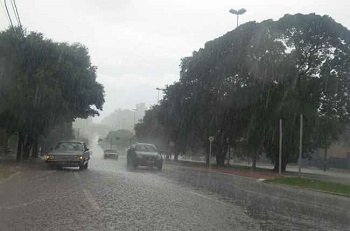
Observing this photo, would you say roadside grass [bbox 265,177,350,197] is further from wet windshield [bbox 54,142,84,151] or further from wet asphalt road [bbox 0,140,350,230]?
wet windshield [bbox 54,142,84,151]

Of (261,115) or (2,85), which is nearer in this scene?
(2,85)

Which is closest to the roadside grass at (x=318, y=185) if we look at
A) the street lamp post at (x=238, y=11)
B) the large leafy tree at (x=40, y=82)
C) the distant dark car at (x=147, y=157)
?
the distant dark car at (x=147, y=157)

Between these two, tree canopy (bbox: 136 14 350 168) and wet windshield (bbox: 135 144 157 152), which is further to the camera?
tree canopy (bbox: 136 14 350 168)

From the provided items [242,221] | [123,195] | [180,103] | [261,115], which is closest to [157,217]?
[242,221]

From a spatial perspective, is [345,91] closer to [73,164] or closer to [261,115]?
[261,115]

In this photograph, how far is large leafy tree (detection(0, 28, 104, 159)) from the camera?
Answer: 35844mm

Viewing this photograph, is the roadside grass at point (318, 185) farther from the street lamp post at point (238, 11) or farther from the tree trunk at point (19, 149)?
the street lamp post at point (238, 11)

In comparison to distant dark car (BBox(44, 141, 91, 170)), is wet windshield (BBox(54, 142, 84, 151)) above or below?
above

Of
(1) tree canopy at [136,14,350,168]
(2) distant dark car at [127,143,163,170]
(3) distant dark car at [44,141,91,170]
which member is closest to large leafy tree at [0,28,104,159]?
(3) distant dark car at [44,141,91,170]

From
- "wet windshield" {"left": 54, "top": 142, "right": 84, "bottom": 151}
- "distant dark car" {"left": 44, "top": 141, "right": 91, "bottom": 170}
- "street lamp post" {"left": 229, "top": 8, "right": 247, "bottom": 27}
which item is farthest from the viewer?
"street lamp post" {"left": 229, "top": 8, "right": 247, "bottom": 27}

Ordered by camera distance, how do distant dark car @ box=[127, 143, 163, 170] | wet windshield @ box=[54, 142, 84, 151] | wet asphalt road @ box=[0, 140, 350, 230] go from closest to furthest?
wet asphalt road @ box=[0, 140, 350, 230] → wet windshield @ box=[54, 142, 84, 151] → distant dark car @ box=[127, 143, 163, 170]

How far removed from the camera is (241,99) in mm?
48469

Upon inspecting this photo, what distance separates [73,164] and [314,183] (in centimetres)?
1337

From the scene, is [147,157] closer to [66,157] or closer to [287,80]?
[66,157]
